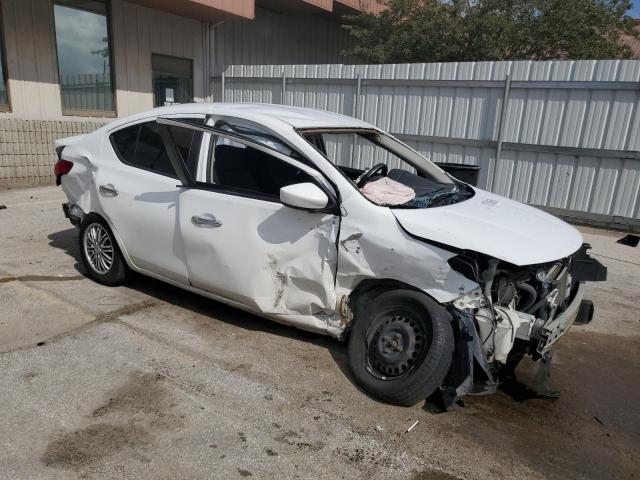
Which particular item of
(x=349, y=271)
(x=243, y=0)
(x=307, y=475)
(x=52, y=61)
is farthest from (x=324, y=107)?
(x=307, y=475)

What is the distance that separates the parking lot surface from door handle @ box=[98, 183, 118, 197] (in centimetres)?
92

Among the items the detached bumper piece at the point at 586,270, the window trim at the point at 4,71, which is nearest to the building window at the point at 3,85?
the window trim at the point at 4,71

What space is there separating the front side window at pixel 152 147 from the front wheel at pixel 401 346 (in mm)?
1807

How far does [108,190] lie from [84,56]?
25.0 feet

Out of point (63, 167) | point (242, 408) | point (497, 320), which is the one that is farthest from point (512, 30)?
point (242, 408)

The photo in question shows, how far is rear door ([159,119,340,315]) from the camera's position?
3359mm

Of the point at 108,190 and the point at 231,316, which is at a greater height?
the point at 108,190

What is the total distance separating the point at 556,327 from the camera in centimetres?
300

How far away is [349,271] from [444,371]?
0.86 meters

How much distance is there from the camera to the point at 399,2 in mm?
14578

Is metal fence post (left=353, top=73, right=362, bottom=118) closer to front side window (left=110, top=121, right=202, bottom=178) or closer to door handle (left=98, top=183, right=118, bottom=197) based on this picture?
front side window (left=110, top=121, right=202, bottom=178)

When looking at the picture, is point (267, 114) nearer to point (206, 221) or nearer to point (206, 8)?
point (206, 221)

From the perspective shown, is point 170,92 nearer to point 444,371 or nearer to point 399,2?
point 399,2

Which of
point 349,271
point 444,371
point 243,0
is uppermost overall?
point 243,0
